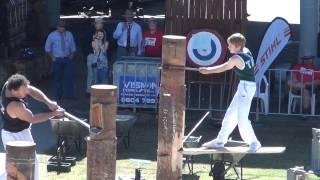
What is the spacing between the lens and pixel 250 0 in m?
39.0

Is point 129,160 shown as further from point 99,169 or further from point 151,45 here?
point 99,169

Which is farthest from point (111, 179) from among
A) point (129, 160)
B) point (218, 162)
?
point (129, 160)

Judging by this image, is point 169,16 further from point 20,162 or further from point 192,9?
point 20,162

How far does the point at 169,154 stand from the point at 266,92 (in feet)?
28.9

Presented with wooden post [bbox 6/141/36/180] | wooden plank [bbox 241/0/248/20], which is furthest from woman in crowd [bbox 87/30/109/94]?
wooden post [bbox 6/141/36/180]

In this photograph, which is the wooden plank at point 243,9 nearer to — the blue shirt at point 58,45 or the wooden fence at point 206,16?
the wooden fence at point 206,16

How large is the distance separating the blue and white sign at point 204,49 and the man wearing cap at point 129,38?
8.90ft

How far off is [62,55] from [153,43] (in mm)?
1950

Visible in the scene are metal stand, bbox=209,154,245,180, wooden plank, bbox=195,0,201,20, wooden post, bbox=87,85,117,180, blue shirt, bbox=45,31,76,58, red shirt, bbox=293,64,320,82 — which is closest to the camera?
wooden post, bbox=87,85,117,180

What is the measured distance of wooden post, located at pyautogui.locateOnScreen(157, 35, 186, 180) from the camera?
9352mm

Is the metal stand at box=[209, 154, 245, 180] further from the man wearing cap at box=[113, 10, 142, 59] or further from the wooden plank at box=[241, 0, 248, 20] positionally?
the man wearing cap at box=[113, 10, 142, 59]

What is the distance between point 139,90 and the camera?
1819 centimetres

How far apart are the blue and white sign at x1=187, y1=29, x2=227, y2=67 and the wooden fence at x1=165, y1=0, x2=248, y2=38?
826 mm

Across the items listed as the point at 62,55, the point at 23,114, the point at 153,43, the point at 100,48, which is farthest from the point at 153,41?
the point at 23,114
